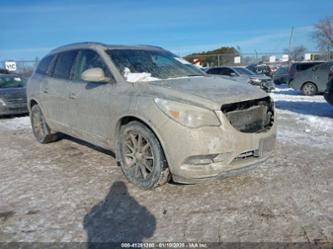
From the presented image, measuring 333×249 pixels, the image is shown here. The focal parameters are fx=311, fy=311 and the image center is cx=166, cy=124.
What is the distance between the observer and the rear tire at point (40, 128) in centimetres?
604

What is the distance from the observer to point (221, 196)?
3543 millimetres

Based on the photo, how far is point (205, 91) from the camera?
3.55 metres

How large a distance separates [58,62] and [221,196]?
12.1 ft

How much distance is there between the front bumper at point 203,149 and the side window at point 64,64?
2479mm

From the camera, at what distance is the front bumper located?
127 inches

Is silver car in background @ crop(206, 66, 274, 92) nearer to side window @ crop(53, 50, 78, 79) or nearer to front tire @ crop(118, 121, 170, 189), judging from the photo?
side window @ crop(53, 50, 78, 79)

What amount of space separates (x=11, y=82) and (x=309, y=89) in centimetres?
1248

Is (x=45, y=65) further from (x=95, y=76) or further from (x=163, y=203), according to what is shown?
(x=163, y=203)

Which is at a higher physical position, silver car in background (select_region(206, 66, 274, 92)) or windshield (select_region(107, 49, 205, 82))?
windshield (select_region(107, 49, 205, 82))

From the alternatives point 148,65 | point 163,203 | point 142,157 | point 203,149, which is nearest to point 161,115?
point 203,149

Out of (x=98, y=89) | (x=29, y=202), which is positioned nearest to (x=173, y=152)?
(x=98, y=89)

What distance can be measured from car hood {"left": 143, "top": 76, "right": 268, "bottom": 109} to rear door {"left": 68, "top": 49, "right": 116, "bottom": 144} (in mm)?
695

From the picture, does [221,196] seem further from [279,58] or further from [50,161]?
[279,58]

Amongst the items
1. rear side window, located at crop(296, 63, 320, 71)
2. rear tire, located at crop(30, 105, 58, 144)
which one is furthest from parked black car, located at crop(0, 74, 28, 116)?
rear side window, located at crop(296, 63, 320, 71)
